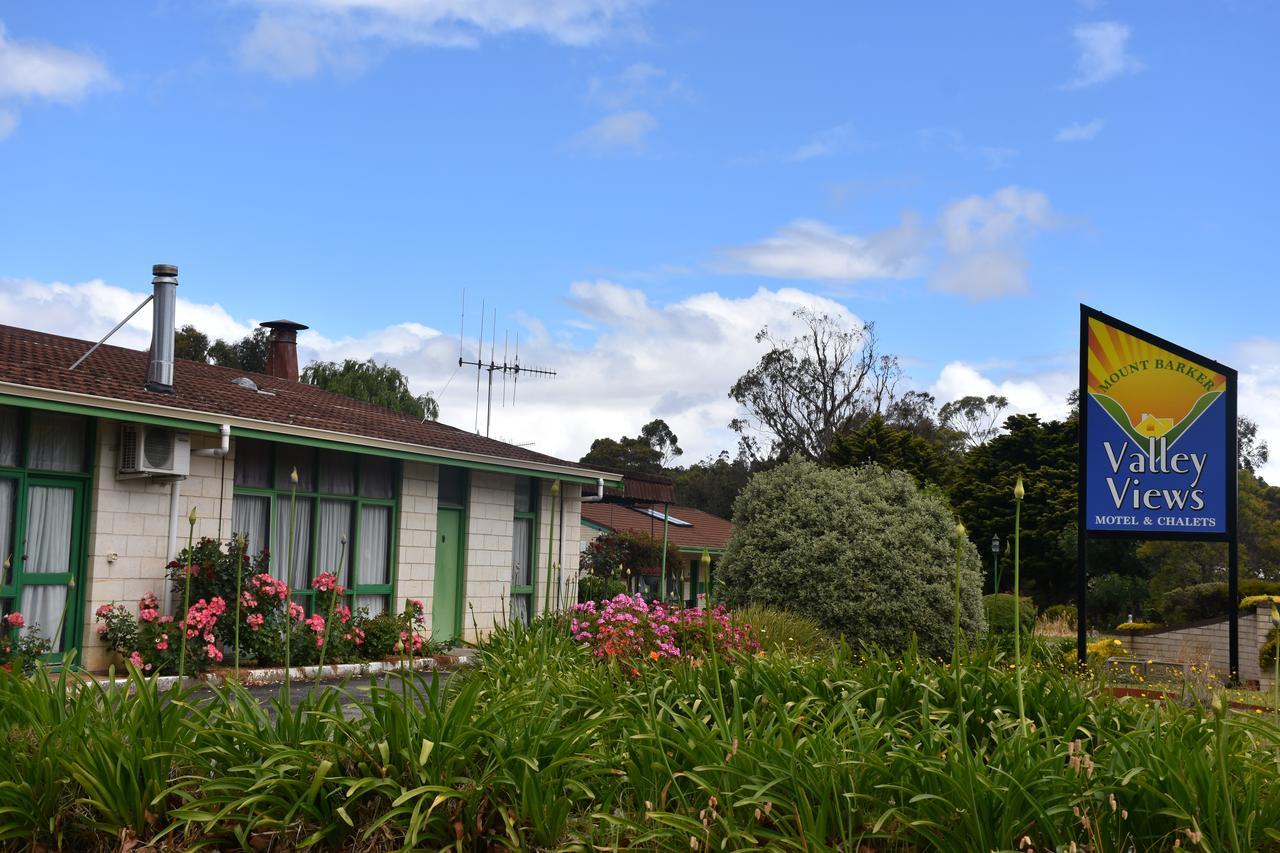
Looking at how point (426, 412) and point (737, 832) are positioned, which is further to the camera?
point (426, 412)

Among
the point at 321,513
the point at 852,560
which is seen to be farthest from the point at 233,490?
the point at 852,560

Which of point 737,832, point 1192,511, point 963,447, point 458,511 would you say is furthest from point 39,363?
point 963,447

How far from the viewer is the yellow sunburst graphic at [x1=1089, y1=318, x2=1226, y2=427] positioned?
1677cm

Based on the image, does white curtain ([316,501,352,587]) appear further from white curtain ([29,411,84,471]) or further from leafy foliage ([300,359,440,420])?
leafy foliage ([300,359,440,420])

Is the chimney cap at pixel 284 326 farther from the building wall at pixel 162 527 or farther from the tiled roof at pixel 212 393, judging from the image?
the building wall at pixel 162 527

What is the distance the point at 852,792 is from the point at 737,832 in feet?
1.72

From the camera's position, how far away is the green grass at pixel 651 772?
465cm

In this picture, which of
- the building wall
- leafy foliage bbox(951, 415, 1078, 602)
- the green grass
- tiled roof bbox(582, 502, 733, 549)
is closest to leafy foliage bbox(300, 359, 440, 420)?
tiled roof bbox(582, 502, 733, 549)

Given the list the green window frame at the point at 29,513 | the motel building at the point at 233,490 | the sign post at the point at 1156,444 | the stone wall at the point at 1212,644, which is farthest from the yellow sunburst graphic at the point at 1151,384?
the green window frame at the point at 29,513

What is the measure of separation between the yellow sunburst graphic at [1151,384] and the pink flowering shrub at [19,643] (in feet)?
44.8

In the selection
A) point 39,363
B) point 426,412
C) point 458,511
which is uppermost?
point 426,412

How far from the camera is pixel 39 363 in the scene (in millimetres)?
14031

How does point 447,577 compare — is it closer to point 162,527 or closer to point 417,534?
point 417,534

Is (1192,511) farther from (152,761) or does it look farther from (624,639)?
(152,761)
